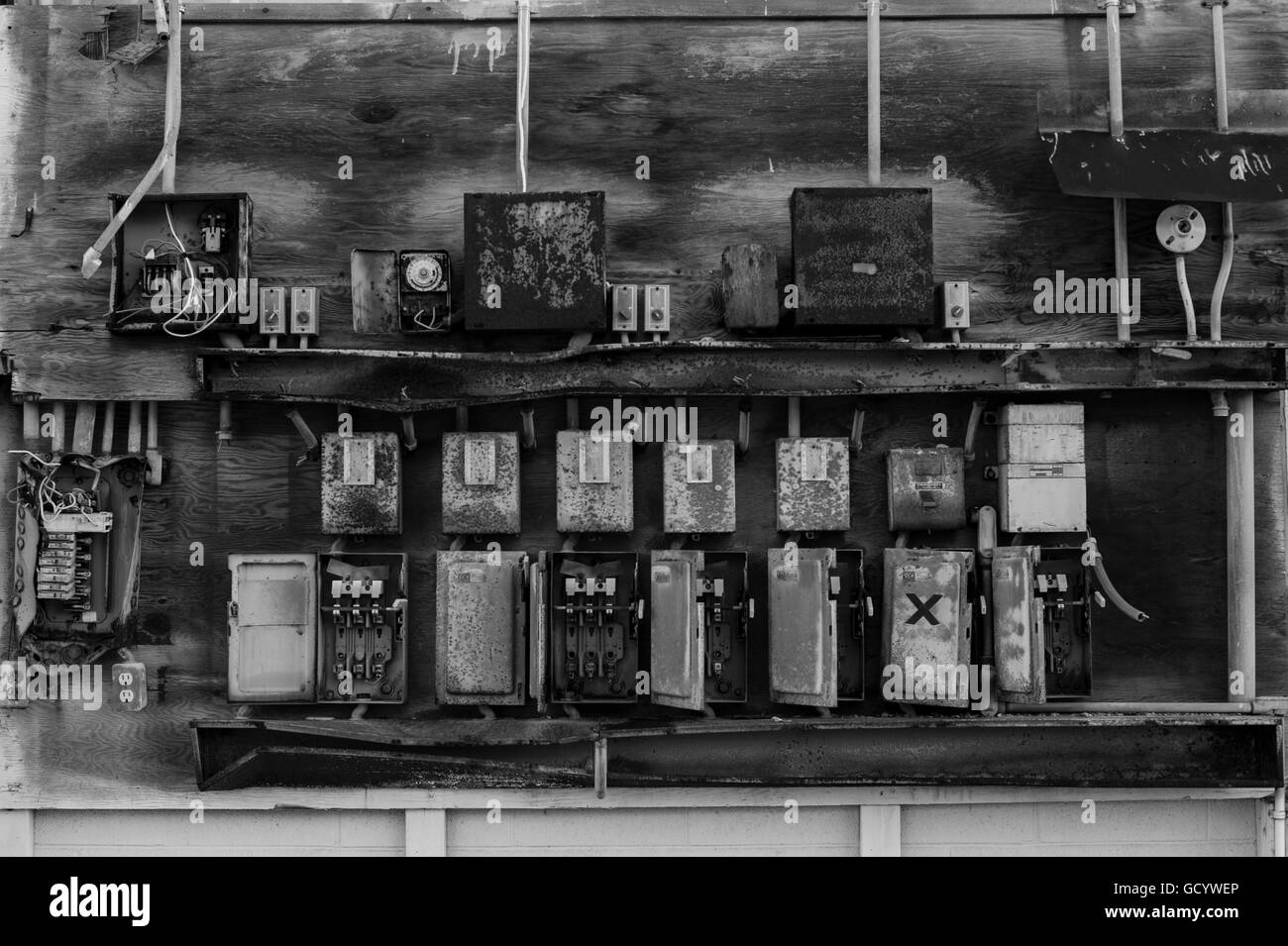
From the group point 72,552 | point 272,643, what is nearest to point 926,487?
point 272,643

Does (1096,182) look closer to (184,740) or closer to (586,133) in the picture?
(586,133)

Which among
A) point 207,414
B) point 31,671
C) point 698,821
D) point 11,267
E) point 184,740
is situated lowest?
point 698,821

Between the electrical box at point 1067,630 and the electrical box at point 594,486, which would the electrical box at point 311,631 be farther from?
the electrical box at point 1067,630

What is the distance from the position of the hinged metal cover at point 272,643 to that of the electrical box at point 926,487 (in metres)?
3.27

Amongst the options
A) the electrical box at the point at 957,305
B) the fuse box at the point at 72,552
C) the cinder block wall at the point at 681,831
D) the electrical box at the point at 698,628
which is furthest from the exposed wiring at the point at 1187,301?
the fuse box at the point at 72,552

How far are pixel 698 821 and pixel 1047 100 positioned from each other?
4452mm

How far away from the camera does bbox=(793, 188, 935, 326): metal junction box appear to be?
206 inches

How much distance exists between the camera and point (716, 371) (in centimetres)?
534

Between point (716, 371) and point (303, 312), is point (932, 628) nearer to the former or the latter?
point (716, 371)

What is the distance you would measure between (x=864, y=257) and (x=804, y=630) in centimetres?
202

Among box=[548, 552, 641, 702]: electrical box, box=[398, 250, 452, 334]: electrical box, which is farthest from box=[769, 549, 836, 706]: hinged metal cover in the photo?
box=[398, 250, 452, 334]: electrical box

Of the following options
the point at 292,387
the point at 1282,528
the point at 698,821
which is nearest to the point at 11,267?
the point at 292,387

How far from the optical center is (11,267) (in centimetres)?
556

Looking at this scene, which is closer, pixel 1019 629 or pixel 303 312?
pixel 1019 629
